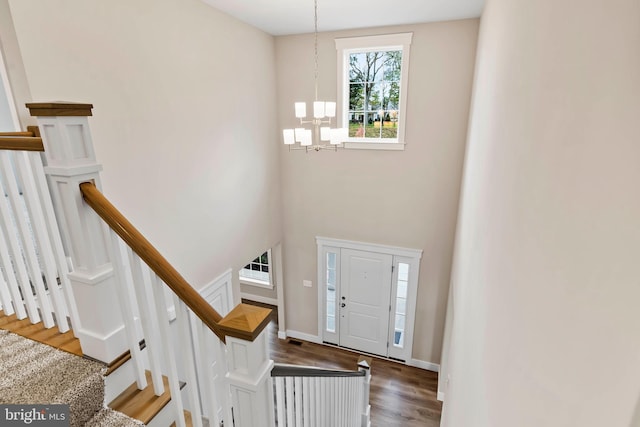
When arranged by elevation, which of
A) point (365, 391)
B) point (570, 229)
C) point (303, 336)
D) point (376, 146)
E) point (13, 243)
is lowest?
point (303, 336)

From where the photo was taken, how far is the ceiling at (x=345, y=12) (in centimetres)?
361

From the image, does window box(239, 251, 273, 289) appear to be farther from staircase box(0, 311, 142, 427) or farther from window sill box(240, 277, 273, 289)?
staircase box(0, 311, 142, 427)

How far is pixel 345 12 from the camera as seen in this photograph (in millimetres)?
3904

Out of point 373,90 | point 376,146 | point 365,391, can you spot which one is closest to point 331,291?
point 365,391

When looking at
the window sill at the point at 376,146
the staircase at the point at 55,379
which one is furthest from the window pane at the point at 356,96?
the staircase at the point at 55,379

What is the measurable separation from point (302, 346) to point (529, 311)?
5612 millimetres

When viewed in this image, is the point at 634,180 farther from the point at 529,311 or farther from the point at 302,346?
the point at 302,346

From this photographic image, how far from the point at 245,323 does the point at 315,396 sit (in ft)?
4.26

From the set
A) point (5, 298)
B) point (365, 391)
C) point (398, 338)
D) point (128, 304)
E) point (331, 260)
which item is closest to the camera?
point (128, 304)

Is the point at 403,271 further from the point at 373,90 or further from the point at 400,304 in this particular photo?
the point at 373,90

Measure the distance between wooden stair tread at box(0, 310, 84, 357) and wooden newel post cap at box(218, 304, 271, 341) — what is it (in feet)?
3.14

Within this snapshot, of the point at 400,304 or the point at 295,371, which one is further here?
the point at 400,304

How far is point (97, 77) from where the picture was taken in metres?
2.51

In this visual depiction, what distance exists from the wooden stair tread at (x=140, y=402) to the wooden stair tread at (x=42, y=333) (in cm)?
30
